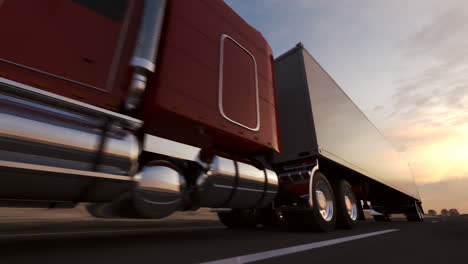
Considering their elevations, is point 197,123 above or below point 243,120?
below

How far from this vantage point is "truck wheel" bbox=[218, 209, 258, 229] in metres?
5.29

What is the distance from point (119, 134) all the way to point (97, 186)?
0.49m

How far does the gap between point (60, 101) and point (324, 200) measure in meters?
4.10

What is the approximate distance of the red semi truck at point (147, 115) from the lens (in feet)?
5.91

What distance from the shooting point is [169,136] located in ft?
8.95

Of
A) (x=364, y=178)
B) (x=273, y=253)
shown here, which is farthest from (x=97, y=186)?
(x=364, y=178)

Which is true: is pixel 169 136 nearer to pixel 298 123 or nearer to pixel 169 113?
pixel 169 113

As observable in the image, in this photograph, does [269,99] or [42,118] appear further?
[269,99]

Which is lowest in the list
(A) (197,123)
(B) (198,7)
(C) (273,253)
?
(C) (273,253)

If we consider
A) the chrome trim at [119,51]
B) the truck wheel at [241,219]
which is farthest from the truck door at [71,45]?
the truck wheel at [241,219]

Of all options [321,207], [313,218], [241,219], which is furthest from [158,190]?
[241,219]

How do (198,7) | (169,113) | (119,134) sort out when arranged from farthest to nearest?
(198,7) < (169,113) < (119,134)

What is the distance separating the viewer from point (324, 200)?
14.1 feet

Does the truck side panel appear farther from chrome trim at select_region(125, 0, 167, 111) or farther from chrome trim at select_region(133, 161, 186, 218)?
chrome trim at select_region(125, 0, 167, 111)
